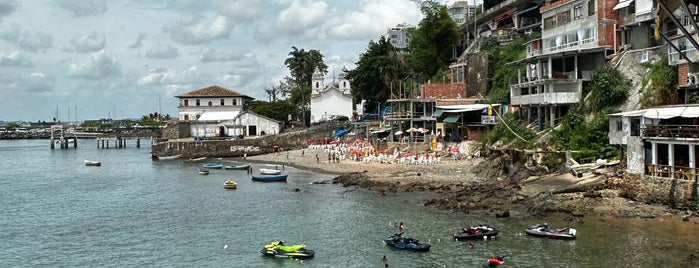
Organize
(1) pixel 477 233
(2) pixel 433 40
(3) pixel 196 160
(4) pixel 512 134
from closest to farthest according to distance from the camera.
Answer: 1. (1) pixel 477 233
2. (4) pixel 512 134
3. (3) pixel 196 160
4. (2) pixel 433 40

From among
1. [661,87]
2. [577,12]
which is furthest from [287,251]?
[577,12]

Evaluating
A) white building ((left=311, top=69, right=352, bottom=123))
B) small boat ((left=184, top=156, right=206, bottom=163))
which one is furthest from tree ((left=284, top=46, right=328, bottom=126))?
small boat ((left=184, top=156, right=206, bottom=163))

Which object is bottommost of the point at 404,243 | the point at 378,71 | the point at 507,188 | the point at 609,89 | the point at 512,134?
the point at 404,243

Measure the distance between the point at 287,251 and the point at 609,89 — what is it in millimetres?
31826

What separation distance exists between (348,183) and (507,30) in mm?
39484

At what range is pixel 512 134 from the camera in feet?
201

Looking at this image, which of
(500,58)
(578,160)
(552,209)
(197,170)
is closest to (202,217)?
(552,209)

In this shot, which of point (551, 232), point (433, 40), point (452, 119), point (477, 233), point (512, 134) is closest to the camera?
point (551, 232)

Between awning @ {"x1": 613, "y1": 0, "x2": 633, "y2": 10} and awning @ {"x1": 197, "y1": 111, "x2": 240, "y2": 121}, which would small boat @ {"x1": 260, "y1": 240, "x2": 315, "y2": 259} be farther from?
awning @ {"x1": 197, "y1": 111, "x2": 240, "y2": 121}

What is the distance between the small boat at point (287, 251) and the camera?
33.1m

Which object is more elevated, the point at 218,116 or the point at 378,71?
the point at 378,71

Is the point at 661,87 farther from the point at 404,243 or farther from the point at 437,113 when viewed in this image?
the point at 437,113

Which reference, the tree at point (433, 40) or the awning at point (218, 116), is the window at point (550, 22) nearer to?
the tree at point (433, 40)

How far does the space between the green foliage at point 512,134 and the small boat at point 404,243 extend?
987 inches
